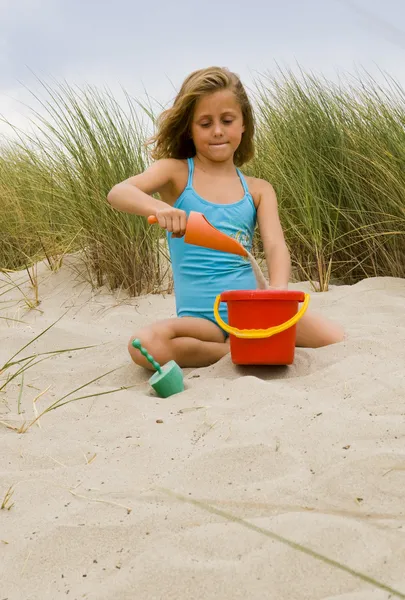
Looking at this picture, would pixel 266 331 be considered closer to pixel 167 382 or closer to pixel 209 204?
pixel 167 382

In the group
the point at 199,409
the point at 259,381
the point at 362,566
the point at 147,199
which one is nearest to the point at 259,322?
the point at 259,381

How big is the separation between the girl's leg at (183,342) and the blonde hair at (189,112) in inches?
29.1

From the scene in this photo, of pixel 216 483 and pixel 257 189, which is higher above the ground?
pixel 257 189

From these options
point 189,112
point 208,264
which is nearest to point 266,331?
point 208,264

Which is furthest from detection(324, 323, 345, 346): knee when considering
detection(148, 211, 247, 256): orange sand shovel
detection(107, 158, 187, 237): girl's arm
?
detection(107, 158, 187, 237): girl's arm

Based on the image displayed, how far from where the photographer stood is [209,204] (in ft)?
8.83

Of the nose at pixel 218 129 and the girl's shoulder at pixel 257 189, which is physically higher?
the nose at pixel 218 129

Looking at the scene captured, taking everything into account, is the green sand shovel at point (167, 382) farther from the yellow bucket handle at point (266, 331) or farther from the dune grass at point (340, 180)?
the dune grass at point (340, 180)

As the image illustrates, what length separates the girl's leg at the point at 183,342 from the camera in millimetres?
2463

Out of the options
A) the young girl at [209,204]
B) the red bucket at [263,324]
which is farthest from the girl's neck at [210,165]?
the red bucket at [263,324]

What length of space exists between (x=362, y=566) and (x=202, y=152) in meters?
1.88

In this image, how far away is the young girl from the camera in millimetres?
2557

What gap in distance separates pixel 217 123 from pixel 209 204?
30 centimetres

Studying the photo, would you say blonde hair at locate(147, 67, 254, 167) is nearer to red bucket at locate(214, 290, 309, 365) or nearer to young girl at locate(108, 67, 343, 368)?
young girl at locate(108, 67, 343, 368)
